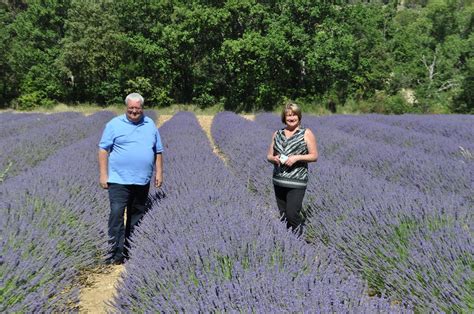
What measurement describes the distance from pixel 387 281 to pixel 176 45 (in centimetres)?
2302

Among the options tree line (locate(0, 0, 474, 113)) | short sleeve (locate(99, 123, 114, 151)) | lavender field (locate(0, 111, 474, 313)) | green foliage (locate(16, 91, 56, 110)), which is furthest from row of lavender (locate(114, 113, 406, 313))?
green foliage (locate(16, 91, 56, 110))

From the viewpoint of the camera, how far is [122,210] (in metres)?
3.31

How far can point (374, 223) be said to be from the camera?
283cm

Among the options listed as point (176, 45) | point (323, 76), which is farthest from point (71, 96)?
point (323, 76)

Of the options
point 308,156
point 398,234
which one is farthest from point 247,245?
point 308,156

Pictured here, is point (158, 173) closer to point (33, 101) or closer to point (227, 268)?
point (227, 268)

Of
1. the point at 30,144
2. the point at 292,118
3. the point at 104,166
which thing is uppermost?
the point at 292,118

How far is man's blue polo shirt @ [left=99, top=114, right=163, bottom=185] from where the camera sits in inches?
128

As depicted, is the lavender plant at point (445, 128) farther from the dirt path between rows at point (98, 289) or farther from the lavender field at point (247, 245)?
the dirt path between rows at point (98, 289)

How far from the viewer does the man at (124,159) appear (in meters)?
3.24

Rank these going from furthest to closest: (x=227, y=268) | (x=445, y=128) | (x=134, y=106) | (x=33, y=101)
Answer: (x=33, y=101) < (x=445, y=128) < (x=134, y=106) < (x=227, y=268)

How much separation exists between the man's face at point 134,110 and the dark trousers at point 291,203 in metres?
1.30

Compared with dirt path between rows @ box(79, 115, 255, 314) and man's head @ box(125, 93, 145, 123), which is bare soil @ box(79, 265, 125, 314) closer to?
dirt path between rows @ box(79, 115, 255, 314)

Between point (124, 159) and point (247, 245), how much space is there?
4.82 feet
